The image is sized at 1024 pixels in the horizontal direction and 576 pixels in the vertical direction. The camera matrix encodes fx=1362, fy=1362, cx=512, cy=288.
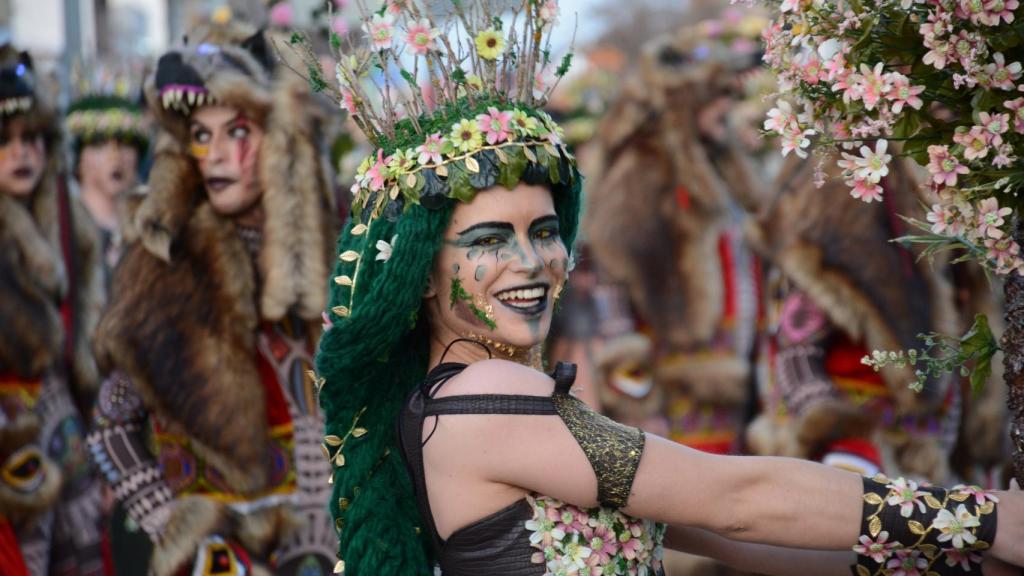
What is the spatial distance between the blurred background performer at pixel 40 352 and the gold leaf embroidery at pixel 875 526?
3.77m

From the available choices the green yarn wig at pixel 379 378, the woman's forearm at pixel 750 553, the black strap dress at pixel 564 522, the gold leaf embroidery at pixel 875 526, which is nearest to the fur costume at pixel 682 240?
the woman's forearm at pixel 750 553

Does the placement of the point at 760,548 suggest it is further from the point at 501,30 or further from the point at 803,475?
the point at 501,30

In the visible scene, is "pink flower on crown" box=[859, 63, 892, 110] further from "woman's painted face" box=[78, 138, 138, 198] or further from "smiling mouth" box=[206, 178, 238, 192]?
"woman's painted face" box=[78, 138, 138, 198]

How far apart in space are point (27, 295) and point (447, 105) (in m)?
3.33

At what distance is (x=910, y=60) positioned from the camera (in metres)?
2.43

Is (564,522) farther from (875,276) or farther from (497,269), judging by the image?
(875,276)

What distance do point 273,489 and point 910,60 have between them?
2921 millimetres

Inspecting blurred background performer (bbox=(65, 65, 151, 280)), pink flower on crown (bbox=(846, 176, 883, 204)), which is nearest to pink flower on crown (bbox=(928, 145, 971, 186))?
pink flower on crown (bbox=(846, 176, 883, 204))

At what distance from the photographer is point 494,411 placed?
248 centimetres

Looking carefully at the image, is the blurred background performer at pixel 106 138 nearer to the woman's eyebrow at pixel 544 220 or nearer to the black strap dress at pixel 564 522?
the woman's eyebrow at pixel 544 220

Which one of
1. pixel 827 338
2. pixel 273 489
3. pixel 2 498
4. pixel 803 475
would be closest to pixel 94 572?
pixel 2 498

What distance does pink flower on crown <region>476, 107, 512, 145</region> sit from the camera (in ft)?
8.73

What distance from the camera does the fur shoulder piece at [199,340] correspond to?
457cm

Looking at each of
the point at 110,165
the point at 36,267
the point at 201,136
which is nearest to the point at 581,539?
the point at 201,136
